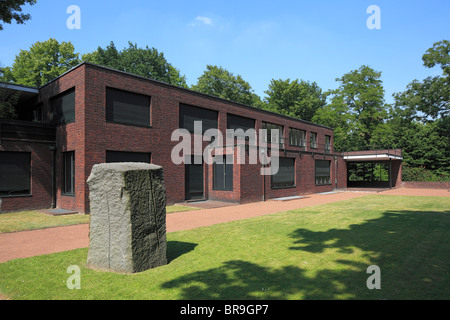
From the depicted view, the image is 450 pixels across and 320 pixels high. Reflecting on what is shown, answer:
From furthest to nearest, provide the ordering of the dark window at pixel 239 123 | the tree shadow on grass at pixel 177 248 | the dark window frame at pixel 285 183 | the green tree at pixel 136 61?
the green tree at pixel 136 61
the dark window at pixel 239 123
the dark window frame at pixel 285 183
the tree shadow on grass at pixel 177 248

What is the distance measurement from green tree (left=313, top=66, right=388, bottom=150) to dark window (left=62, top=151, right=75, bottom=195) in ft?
126

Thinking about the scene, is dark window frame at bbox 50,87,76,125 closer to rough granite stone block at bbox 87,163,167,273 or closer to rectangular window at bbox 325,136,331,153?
rough granite stone block at bbox 87,163,167,273

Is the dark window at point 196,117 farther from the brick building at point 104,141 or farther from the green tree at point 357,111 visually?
the green tree at point 357,111

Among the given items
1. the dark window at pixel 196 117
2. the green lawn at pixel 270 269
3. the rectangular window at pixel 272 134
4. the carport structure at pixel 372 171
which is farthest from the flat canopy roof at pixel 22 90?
the carport structure at pixel 372 171

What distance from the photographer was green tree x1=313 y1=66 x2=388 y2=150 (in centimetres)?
4231

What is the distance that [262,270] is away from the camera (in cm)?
479

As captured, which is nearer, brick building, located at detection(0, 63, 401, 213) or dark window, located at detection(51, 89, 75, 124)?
brick building, located at detection(0, 63, 401, 213)

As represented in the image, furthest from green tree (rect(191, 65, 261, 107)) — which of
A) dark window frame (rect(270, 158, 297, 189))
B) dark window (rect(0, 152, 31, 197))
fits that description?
dark window (rect(0, 152, 31, 197))

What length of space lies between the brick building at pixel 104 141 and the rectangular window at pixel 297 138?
690 cm

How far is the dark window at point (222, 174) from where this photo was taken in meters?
17.1

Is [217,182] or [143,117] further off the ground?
[143,117]
